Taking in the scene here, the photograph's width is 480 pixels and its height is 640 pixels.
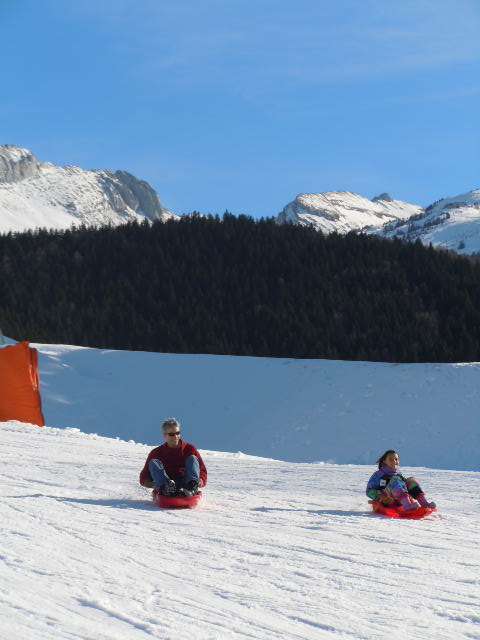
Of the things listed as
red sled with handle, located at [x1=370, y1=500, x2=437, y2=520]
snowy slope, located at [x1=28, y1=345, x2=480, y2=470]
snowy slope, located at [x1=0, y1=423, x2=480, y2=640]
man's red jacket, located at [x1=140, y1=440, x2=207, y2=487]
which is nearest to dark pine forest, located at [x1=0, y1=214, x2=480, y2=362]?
snowy slope, located at [x1=28, y1=345, x2=480, y2=470]

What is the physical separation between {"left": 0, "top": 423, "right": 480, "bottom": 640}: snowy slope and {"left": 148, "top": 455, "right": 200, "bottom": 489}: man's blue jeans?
0.32 m

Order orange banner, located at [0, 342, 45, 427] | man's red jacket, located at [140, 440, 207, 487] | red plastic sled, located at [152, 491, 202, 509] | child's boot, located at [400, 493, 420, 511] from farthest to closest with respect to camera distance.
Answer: orange banner, located at [0, 342, 45, 427] → man's red jacket, located at [140, 440, 207, 487] → child's boot, located at [400, 493, 420, 511] → red plastic sled, located at [152, 491, 202, 509]

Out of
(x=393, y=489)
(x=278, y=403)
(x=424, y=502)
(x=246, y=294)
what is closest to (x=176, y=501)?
(x=393, y=489)

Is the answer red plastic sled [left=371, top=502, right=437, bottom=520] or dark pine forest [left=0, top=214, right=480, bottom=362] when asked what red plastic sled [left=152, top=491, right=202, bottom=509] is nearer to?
red plastic sled [left=371, top=502, right=437, bottom=520]

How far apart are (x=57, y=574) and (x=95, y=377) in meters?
27.5

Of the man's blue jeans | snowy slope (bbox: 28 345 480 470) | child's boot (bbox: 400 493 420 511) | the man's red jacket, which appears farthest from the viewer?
snowy slope (bbox: 28 345 480 470)

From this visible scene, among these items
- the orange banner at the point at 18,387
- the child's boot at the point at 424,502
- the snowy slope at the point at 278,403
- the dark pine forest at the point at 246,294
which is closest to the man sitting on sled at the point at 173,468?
the child's boot at the point at 424,502

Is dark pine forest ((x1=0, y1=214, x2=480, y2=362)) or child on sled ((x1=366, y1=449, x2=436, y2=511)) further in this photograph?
dark pine forest ((x1=0, y1=214, x2=480, y2=362))

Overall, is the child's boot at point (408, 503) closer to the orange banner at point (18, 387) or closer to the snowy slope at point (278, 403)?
the orange banner at point (18, 387)

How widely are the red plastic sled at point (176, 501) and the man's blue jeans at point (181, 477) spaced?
138mm

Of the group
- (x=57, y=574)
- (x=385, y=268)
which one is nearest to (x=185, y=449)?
(x=57, y=574)

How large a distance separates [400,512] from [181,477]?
252 cm

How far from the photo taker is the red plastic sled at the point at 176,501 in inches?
400

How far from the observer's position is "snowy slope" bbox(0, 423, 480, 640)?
5344 mm
